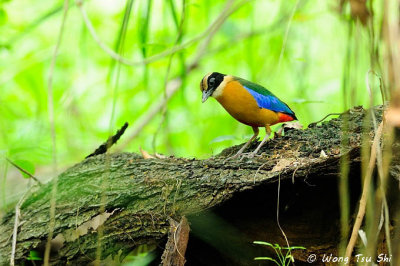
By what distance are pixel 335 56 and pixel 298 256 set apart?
4.61 m

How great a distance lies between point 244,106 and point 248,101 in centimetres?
6

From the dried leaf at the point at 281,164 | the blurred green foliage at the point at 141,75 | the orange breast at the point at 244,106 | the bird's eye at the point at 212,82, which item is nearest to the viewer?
the dried leaf at the point at 281,164

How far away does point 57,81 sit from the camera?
23.9 ft

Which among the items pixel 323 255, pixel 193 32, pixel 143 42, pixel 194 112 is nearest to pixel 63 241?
pixel 143 42

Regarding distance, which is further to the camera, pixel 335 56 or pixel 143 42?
pixel 335 56

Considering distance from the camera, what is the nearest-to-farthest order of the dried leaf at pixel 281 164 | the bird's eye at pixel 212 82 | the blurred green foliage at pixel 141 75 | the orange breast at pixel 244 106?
the dried leaf at pixel 281 164
the orange breast at pixel 244 106
the bird's eye at pixel 212 82
the blurred green foliage at pixel 141 75

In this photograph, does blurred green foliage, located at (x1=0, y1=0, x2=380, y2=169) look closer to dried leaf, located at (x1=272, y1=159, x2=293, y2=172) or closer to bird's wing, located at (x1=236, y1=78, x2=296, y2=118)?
bird's wing, located at (x1=236, y1=78, x2=296, y2=118)

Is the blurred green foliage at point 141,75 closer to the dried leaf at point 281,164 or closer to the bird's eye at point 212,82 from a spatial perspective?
the bird's eye at point 212,82

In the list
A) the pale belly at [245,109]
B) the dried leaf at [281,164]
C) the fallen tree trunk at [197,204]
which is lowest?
the fallen tree trunk at [197,204]

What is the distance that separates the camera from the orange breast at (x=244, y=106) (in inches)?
165

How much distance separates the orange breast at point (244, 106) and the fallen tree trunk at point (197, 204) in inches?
34.8

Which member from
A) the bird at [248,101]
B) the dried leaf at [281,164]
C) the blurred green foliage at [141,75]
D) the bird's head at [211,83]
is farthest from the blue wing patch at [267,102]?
the dried leaf at [281,164]

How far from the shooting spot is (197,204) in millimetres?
2938

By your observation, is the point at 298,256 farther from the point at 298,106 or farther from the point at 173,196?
the point at 298,106
